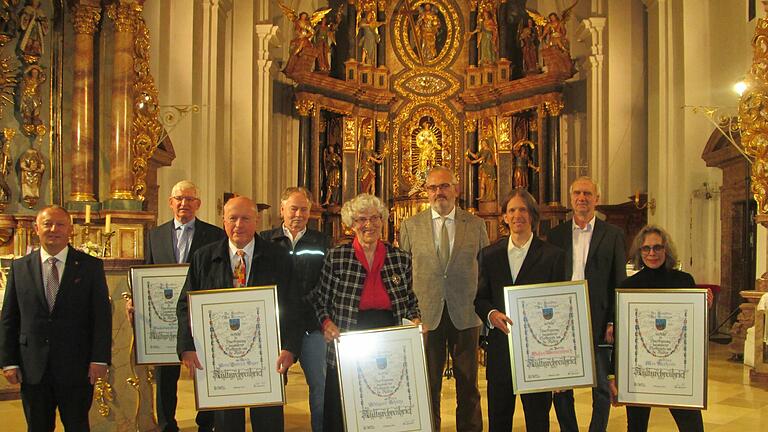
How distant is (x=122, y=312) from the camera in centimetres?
552

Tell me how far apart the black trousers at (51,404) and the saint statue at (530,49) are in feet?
50.6

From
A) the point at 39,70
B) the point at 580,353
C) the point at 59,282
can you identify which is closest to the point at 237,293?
the point at 59,282

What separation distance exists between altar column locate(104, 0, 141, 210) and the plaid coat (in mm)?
3781

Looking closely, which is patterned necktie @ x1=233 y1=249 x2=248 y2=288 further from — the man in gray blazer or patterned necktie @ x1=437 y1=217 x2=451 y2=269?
patterned necktie @ x1=437 y1=217 x2=451 y2=269

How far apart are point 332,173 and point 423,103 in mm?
3101

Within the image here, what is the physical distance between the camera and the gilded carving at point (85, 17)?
7.55 m

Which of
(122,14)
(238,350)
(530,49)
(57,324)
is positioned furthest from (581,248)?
(530,49)

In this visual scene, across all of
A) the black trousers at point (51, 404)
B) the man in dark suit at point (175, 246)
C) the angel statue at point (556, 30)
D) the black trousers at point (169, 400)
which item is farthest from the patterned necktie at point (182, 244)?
the angel statue at point (556, 30)

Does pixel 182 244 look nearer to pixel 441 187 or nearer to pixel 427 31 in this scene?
pixel 441 187

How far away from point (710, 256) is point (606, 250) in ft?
29.3

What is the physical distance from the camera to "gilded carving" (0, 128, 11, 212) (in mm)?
7379

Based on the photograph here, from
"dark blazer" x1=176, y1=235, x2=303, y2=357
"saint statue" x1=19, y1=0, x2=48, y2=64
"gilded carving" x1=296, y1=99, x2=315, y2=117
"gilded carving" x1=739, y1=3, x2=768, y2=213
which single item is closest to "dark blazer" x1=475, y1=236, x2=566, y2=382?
"dark blazer" x1=176, y1=235, x2=303, y2=357

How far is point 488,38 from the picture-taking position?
62.7ft

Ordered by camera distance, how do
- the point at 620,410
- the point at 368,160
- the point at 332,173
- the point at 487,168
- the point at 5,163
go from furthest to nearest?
the point at 368,160, the point at 487,168, the point at 332,173, the point at 5,163, the point at 620,410
